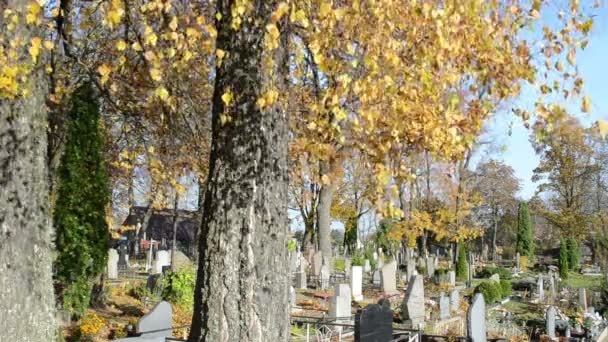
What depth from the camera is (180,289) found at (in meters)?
16.0

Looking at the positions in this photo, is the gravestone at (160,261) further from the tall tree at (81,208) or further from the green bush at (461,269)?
the tall tree at (81,208)

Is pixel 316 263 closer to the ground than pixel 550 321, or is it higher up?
higher up

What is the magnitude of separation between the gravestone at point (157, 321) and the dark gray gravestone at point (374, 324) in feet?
10.3

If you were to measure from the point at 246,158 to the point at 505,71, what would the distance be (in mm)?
2886

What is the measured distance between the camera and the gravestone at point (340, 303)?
15.8 meters

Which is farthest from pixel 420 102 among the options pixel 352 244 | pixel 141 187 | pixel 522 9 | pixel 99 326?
pixel 352 244

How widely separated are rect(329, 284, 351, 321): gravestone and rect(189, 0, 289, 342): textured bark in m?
11.2

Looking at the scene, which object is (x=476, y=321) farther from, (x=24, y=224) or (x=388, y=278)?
(x=388, y=278)

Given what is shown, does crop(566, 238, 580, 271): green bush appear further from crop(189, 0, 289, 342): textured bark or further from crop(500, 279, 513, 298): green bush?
crop(189, 0, 289, 342): textured bark

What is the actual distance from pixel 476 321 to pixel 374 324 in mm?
2760

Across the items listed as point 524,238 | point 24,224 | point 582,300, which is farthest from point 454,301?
point 524,238

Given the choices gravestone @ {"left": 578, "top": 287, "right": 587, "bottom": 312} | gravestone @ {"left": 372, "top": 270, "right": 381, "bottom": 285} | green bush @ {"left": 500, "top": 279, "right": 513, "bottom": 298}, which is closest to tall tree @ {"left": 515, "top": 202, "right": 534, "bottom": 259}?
green bush @ {"left": 500, "top": 279, "right": 513, "bottom": 298}

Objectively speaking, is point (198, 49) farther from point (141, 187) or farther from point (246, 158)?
point (141, 187)

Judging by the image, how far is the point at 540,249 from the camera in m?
64.1
